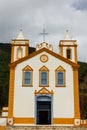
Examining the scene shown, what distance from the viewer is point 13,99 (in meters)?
30.4

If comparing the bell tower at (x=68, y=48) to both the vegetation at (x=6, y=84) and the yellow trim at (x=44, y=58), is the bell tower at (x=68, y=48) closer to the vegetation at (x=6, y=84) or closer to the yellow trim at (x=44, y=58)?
the yellow trim at (x=44, y=58)

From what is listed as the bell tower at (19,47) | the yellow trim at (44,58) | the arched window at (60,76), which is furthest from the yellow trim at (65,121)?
the bell tower at (19,47)

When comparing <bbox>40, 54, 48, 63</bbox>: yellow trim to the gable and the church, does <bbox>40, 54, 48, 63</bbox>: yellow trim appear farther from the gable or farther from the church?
the gable

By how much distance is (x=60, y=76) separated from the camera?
103 feet

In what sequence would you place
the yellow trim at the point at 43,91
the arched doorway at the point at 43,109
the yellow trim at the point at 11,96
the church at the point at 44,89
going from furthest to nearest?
the arched doorway at the point at 43,109, the yellow trim at the point at 43,91, the church at the point at 44,89, the yellow trim at the point at 11,96

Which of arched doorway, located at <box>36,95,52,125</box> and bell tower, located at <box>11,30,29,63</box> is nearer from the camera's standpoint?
arched doorway, located at <box>36,95,52,125</box>

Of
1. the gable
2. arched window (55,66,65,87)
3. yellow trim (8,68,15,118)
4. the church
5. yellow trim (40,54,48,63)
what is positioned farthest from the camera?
yellow trim (40,54,48,63)

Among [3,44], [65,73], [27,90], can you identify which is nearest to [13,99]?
[27,90]

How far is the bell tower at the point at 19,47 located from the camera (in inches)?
1292

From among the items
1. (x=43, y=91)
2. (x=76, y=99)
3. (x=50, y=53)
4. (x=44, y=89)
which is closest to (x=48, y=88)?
(x=44, y=89)

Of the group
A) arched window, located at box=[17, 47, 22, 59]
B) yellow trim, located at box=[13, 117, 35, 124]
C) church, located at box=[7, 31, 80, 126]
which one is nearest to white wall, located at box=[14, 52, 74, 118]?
church, located at box=[7, 31, 80, 126]

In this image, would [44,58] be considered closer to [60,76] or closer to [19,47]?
[60,76]

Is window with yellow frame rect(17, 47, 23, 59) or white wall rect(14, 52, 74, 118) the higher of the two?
window with yellow frame rect(17, 47, 23, 59)

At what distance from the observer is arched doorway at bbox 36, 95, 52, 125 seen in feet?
101
